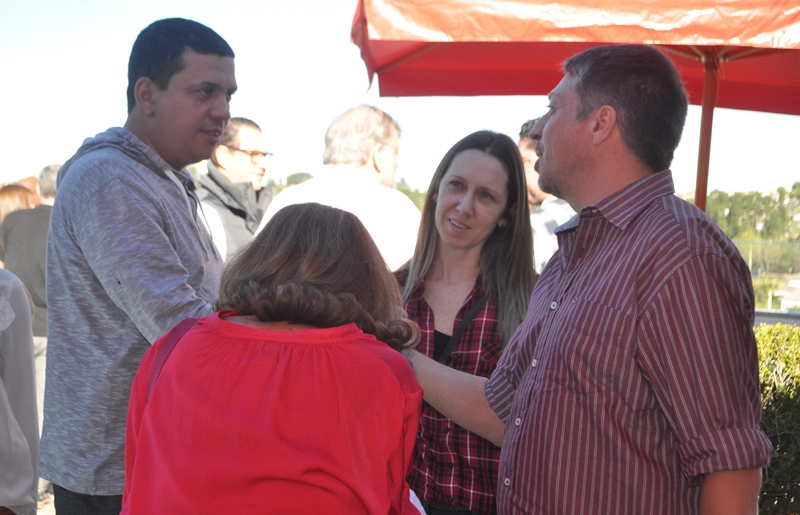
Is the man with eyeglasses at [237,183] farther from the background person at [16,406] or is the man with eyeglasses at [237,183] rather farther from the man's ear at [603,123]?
the man's ear at [603,123]

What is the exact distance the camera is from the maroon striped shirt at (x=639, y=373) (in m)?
1.48

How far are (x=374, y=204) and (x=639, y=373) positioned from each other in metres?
2.30

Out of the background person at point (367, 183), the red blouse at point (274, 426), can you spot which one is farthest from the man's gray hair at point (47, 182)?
the red blouse at point (274, 426)

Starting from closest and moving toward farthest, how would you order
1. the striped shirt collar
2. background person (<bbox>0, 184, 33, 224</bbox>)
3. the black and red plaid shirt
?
the striped shirt collar
the black and red plaid shirt
background person (<bbox>0, 184, 33, 224</bbox>)

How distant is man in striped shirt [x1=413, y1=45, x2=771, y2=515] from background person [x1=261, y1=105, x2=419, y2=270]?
5.85 ft

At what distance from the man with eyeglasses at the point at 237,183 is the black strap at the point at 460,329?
273cm

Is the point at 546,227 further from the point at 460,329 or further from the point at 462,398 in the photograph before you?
the point at 462,398

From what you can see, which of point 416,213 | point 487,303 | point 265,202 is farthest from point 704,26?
point 265,202

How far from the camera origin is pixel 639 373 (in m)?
1.58

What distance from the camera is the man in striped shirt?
148cm

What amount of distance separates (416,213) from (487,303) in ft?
3.99

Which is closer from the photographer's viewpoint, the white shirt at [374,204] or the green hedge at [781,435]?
the white shirt at [374,204]

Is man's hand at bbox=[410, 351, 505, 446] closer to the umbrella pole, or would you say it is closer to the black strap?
the black strap

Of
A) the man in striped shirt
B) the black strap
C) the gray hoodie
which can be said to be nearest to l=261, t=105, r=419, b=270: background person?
the black strap
